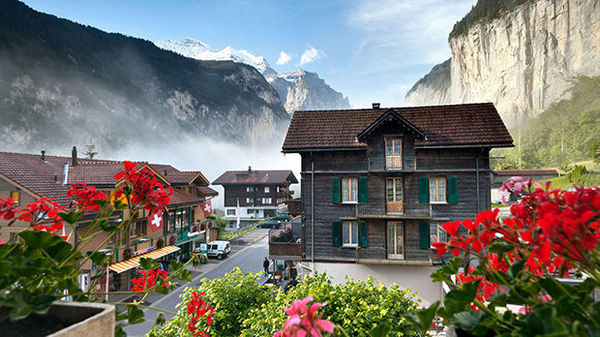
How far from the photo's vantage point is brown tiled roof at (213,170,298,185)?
2134 inches

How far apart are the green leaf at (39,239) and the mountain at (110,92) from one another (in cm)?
9244

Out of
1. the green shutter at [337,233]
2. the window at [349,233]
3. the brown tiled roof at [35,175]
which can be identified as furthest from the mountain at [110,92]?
the window at [349,233]

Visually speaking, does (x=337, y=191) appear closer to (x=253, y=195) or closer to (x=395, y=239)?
(x=395, y=239)

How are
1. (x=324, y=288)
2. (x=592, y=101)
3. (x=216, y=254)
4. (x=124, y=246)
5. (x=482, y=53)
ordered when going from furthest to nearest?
(x=482, y=53), (x=592, y=101), (x=216, y=254), (x=124, y=246), (x=324, y=288)

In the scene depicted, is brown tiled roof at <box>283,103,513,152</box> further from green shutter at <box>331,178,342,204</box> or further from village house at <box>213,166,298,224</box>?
village house at <box>213,166,298,224</box>

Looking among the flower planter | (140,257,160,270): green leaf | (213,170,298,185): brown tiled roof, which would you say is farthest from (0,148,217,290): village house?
(213,170,298,185): brown tiled roof

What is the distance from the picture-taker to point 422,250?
603 inches

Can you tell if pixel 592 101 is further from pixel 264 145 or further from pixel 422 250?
pixel 264 145

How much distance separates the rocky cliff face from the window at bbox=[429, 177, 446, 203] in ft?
237

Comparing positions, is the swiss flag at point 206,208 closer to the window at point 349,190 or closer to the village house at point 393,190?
the village house at point 393,190

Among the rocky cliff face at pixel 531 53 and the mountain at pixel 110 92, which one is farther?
the mountain at pixel 110 92

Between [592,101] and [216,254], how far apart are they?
7740cm

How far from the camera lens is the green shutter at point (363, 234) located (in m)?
15.8

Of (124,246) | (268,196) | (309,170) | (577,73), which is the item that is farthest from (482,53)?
(124,246)
